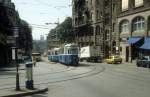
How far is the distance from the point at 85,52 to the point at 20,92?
183 feet

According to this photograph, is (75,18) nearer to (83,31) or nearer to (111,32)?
(83,31)

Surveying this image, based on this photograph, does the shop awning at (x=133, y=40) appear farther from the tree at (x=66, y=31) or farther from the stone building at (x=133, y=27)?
the tree at (x=66, y=31)

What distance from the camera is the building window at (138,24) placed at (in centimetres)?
6119

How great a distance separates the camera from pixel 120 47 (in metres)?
69.0

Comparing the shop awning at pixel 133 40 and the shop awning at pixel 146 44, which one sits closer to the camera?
the shop awning at pixel 146 44

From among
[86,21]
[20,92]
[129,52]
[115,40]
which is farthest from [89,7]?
[20,92]

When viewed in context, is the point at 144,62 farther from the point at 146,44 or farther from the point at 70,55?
the point at 146,44

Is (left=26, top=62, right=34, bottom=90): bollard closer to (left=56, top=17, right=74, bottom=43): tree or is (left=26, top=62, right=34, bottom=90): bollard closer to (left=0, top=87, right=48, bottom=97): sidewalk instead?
(left=0, top=87, right=48, bottom=97): sidewalk

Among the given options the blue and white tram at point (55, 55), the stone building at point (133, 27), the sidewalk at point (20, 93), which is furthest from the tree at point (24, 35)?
the sidewalk at point (20, 93)

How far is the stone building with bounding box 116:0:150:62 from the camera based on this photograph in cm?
5906

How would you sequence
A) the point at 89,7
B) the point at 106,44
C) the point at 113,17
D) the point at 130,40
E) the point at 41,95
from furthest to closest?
the point at 89,7, the point at 106,44, the point at 113,17, the point at 130,40, the point at 41,95

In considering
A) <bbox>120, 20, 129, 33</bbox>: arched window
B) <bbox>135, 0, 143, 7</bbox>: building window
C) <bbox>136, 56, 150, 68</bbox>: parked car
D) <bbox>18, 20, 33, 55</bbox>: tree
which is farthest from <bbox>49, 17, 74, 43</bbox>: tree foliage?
<bbox>136, 56, 150, 68</bbox>: parked car

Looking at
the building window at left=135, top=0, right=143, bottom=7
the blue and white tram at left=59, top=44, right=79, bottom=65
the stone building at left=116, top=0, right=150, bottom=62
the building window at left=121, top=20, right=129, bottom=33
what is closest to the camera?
the blue and white tram at left=59, top=44, right=79, bottom=65

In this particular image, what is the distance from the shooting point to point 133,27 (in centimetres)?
6425
